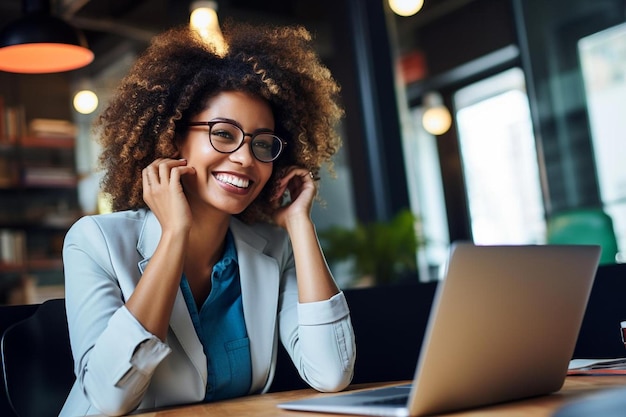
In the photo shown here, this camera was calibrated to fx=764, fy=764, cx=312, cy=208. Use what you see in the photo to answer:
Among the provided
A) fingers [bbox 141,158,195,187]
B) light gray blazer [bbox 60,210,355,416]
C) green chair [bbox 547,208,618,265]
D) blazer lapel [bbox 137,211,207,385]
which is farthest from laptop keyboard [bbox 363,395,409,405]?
green chair [bbox 547,208,618,265]

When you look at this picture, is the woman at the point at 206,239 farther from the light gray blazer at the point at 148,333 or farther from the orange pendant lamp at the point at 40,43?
the orange pendant lamp at the point at 40,43

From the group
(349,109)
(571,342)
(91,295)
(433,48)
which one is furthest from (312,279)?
(433,48)

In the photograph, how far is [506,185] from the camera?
22.6ft

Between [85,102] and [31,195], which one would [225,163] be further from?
[85,102]

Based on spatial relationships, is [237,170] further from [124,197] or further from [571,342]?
[571,342]

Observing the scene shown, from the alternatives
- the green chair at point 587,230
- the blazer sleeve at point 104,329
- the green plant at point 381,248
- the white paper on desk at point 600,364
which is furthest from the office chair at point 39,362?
the green plant at point 381,248

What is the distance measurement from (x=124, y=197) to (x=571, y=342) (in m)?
1.20

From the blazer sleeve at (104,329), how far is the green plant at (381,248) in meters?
4.71

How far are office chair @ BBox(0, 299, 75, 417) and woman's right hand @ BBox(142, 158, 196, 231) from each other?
0.37 meters

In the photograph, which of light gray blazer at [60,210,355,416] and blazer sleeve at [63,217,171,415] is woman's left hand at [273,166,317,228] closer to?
light gray blazer at [60,210,355,416]

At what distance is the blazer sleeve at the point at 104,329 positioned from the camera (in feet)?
4.68

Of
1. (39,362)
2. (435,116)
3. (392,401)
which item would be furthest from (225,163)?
(435,116)

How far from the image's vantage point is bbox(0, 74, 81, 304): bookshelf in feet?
24.0

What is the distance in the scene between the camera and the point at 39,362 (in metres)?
1.76
